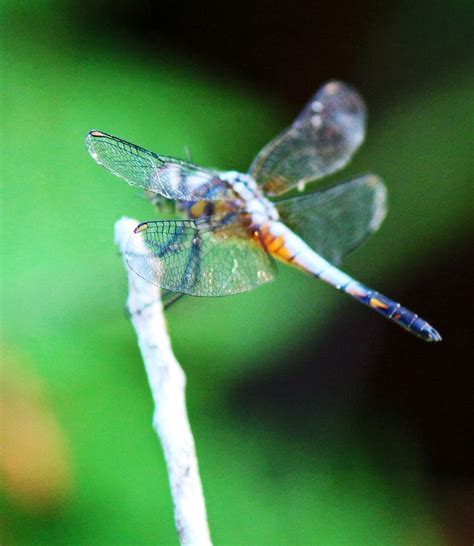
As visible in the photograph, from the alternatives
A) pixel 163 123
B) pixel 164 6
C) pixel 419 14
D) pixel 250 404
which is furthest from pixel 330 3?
pixel 250 404

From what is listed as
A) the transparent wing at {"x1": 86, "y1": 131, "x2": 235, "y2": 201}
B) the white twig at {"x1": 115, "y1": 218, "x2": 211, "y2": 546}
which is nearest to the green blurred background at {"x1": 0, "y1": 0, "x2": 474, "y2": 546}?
the transparent wing at {"x1": 86, "y1": 131, "x2": 235, "y2": 201}

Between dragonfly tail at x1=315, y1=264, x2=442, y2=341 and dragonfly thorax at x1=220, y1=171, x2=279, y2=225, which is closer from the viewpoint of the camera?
dragonfly tail at x1=315, y1=264, x2=442, y2=341

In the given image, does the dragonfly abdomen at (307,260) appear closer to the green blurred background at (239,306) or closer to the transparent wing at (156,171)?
the transparent wing at (156,171)

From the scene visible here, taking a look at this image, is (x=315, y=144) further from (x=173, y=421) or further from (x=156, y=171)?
(x=173, y=421)

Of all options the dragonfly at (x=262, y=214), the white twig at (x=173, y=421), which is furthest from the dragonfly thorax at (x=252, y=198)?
the white twig at (x=173, y=421)

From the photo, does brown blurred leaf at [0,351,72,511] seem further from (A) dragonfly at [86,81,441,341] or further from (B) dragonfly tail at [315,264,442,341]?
(B) dragonfly tail at [315,264,442,341]

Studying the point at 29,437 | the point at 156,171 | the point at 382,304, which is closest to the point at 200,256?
the point at 156,171
